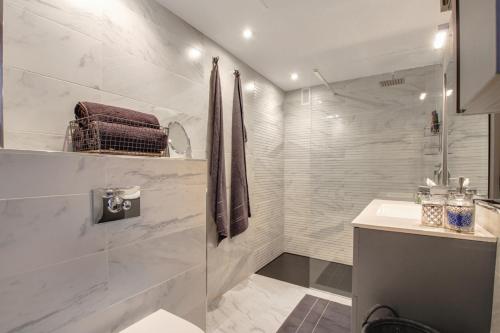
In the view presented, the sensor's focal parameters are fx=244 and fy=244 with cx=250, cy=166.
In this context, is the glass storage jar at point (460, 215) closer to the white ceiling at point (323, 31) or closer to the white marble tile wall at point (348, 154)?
the white ceiling at point (323, 31)

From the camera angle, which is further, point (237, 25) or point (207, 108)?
point (207, 108)

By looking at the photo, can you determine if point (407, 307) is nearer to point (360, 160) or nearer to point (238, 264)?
point (238, 264)

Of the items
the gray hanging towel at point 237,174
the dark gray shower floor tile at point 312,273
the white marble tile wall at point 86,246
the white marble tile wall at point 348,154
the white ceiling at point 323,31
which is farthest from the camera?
the white marble tile wall at point 348,154

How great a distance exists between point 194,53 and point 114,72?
728 millimetres

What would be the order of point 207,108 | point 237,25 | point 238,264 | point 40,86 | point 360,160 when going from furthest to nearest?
1. point 360,160
2. point 238,264
3. point 207,108
4. point 237,25
5. point 40,86

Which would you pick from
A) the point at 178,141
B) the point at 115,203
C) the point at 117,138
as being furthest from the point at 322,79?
the point at 115,203

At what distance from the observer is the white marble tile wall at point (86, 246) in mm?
804

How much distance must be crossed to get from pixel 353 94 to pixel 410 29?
3.33 ft

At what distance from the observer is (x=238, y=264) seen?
2.42 meters

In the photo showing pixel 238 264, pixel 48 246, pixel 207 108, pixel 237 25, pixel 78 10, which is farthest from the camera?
pixel 238 264

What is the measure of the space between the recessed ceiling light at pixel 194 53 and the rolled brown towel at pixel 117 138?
0.88 m

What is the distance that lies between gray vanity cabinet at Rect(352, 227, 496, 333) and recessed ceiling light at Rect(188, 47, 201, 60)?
1.68 m

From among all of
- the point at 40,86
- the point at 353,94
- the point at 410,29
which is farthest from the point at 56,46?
the point at 353,94

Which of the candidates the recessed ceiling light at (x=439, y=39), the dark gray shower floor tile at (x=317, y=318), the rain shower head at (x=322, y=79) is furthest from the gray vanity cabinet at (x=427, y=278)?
the rain shower head at (x=322, y=79)
